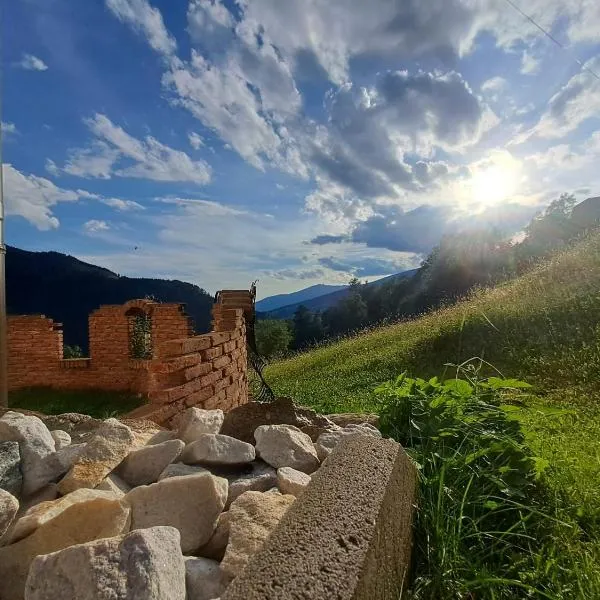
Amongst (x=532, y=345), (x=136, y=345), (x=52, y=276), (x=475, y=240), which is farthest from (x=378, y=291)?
(x=532, y=345)

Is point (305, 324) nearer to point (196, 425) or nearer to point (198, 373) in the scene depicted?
point (198, 373)

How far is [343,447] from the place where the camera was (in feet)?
5.31

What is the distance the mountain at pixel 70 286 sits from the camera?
35.2 meters

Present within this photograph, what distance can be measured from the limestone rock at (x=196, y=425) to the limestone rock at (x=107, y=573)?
96cm

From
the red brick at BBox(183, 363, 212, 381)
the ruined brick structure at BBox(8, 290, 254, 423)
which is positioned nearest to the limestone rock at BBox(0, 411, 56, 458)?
the red brick at BBox(183, 363, 212, 381)

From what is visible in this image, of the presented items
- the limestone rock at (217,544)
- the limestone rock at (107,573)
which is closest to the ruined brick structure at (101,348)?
the limestone rock at (217,544)

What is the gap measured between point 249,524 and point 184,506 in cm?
20

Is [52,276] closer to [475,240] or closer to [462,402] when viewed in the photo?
Answer: [475,240]

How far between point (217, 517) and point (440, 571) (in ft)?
2.29

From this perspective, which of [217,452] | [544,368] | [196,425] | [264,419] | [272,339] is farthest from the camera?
[272,339]

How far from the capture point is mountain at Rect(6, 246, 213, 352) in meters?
35.2

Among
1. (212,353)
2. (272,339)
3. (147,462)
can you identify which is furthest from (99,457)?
(272,339)

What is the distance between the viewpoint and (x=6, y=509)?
1365 millimetres

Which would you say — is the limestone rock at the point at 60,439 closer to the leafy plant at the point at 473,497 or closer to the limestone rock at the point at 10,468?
the limestone rock at the point at 10,468
